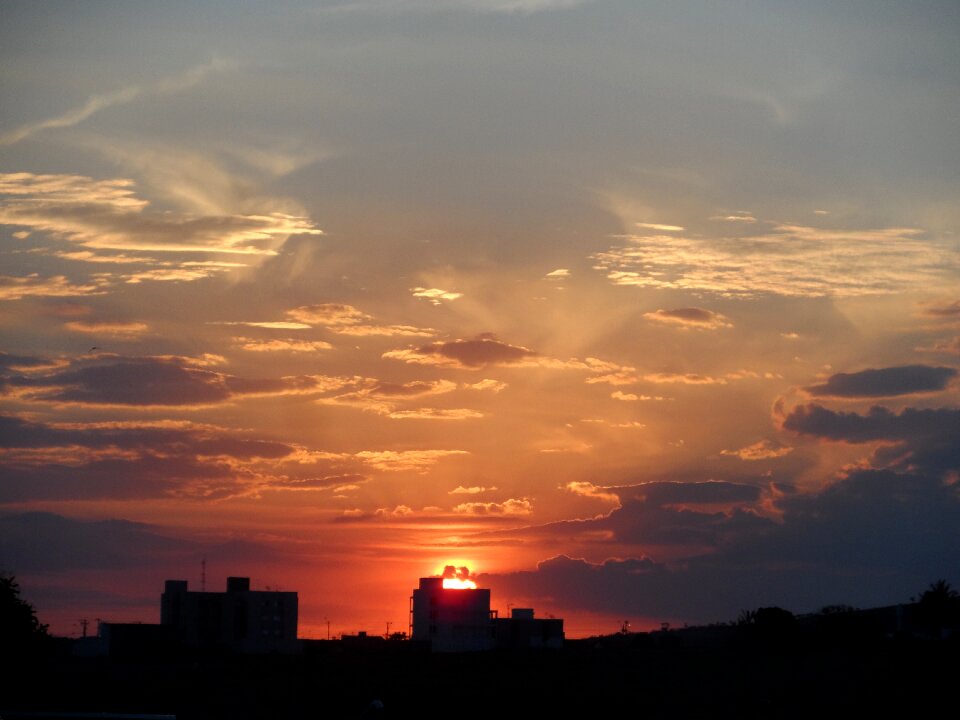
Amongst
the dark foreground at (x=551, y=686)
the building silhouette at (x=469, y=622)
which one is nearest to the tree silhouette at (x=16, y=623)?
the dark foreground at (x=551, y=686)

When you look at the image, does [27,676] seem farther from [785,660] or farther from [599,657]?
[785,660]

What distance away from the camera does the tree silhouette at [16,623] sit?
117 m

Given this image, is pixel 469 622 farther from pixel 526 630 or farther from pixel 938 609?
pixel 938 609

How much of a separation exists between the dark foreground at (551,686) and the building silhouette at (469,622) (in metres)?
61.8

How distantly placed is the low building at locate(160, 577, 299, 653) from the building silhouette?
57.0ft

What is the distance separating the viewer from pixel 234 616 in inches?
6777

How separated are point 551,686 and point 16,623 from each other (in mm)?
59190

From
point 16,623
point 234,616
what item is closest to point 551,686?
point 16,623

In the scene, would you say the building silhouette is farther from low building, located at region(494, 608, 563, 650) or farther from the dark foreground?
the dark foreground

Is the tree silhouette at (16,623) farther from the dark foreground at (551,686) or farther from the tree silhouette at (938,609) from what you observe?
the tree silhouette at (938,609)

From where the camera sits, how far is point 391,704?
8088 centimetres

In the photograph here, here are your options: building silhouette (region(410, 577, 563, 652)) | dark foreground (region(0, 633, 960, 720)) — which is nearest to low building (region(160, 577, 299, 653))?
building silhouette (region(410, 577, 563, 652))

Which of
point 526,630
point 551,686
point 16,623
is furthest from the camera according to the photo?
point 526,630

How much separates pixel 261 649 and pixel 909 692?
348 feet
